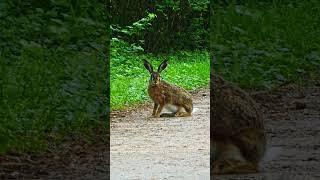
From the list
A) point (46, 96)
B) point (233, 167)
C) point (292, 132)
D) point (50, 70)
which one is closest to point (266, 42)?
point (50, 70)

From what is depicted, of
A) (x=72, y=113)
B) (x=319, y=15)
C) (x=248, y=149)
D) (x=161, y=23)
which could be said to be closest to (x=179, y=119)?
(x=72, y=113)

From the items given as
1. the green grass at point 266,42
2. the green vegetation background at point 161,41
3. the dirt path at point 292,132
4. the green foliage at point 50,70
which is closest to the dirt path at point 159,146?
the green foliage at point 50,70

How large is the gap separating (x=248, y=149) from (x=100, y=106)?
463 cm

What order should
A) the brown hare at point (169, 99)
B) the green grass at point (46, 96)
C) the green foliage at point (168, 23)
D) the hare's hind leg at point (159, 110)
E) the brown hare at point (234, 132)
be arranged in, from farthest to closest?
the green foliage at point (168, 23), the brown hare at point (169, 99), the hare's hind leg at point (159, 110), the green grass at point (46, 96), the brown hare at point (234, 132)

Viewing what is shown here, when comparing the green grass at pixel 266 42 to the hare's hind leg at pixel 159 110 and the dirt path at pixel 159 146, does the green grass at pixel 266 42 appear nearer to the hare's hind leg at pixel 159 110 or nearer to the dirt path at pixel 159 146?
the hare's hind leg at pixel 159 110

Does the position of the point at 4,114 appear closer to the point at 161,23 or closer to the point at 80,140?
the point at 80,140

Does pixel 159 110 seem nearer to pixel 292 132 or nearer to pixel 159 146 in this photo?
pixel 159 146

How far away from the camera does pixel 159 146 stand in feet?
30.6

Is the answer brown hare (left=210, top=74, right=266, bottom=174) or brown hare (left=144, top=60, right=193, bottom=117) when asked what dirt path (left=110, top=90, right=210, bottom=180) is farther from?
brown hare (left=210, top=74, right=266, bottom=174)

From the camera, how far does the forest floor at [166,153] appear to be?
23.8ft

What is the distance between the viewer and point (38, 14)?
1482 cm

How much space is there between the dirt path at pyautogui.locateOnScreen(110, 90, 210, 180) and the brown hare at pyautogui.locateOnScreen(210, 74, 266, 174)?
391 mm

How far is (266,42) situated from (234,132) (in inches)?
455

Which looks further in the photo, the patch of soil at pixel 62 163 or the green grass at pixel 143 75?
the green grass at pixel 143 75
